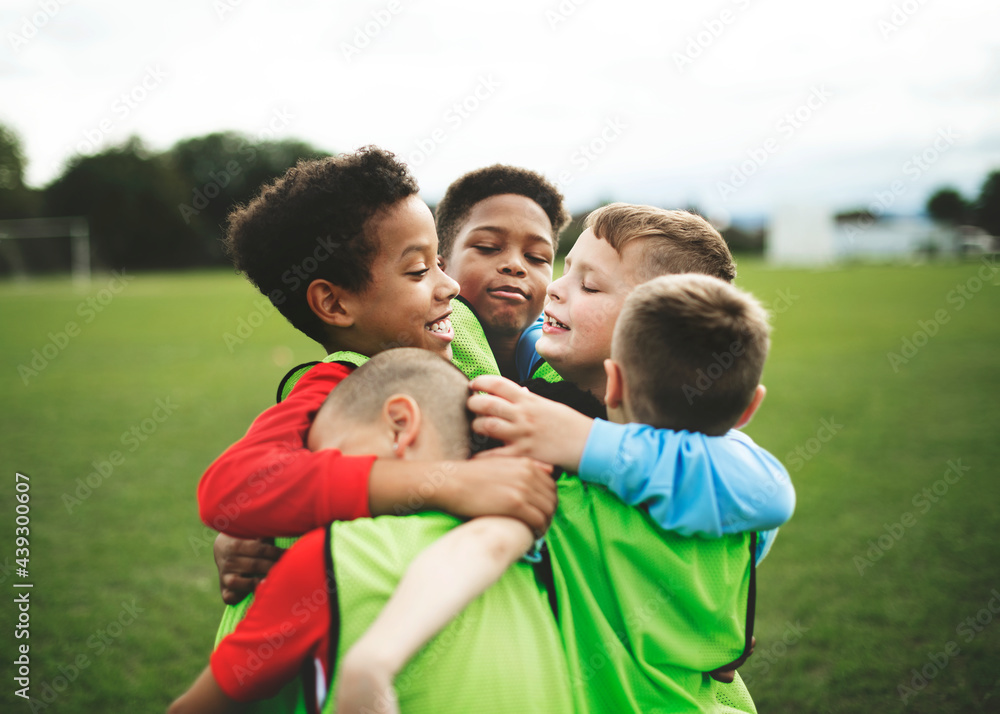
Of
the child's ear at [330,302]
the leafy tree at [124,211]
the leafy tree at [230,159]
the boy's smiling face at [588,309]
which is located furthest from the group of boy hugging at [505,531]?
the leafy tree at [230,159]

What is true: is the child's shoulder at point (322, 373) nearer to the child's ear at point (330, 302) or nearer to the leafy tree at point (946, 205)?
the child's ear at point (330, 302)

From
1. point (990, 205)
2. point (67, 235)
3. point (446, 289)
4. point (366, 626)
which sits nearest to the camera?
point (366, 626)

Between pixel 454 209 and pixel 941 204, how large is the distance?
9467cm

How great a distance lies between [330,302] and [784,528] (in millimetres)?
4734

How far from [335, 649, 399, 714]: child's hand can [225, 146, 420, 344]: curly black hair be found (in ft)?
3.77

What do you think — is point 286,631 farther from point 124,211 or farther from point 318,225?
point 124,211

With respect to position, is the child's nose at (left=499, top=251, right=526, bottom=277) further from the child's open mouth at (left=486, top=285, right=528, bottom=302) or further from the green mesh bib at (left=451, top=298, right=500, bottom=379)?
the green mesh bib at (left=451, top=298, right=500, bottom=379)

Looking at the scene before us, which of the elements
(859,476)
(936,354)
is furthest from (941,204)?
(859,476)

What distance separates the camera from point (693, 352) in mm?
1407

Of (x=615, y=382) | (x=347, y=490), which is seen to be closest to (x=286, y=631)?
(x=347, y=490)

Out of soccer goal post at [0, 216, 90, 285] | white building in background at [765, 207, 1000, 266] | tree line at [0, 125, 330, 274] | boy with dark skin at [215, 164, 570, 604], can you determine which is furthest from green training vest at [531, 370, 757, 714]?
white building in background at [765, 207, 1000, 266]

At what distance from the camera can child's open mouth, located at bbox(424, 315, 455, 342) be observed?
2029 millimetres

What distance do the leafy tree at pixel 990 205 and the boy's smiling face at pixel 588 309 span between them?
7010 centimetres

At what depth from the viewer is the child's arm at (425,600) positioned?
1058 millimetres
